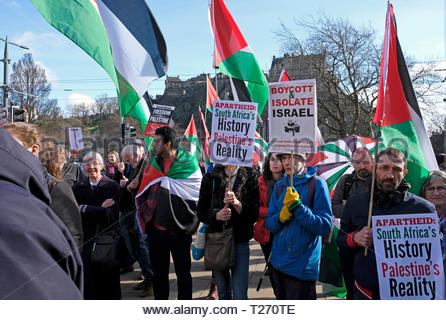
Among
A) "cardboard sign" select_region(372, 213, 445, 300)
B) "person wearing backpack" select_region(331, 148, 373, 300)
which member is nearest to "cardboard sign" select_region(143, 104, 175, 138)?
"person wearing backpack" select_region(331, 148, 373, 300)

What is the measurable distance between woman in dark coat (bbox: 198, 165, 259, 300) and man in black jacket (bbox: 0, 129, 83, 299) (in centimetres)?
282

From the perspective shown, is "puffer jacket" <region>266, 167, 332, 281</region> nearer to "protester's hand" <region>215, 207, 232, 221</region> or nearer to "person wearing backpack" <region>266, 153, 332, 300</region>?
"person wearing backpack" <region>266, 153, 332, 300</region>

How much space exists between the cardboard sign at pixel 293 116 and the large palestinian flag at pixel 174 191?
1.17m

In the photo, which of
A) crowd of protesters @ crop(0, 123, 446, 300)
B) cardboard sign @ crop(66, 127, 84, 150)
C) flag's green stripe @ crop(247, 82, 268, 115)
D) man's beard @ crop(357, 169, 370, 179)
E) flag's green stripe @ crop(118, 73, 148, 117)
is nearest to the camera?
crowd of protesters @ crop(0, 123, 446, 300)

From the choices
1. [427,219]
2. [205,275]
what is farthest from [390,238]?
[205,275]

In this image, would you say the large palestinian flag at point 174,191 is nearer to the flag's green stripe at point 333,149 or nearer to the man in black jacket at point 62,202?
the man in black jacket at point 62,202

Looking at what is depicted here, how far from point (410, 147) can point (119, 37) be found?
3.34m

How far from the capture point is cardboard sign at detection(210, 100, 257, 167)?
12.5ft

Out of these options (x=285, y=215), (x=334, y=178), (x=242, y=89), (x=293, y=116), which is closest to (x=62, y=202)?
(x=285, y=215)

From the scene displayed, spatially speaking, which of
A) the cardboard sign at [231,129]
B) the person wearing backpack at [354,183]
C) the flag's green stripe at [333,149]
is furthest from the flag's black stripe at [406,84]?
the flag's green stripe at [333,149]

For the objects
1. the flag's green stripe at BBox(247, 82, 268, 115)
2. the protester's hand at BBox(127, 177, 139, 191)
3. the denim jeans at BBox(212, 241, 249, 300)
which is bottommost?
the denim jeans at BBox(212, 241, 249, 300)

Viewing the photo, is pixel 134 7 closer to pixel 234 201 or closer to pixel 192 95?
pixel 234 201

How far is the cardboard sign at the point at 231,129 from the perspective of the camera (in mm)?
3811

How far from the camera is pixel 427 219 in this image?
2.34m
